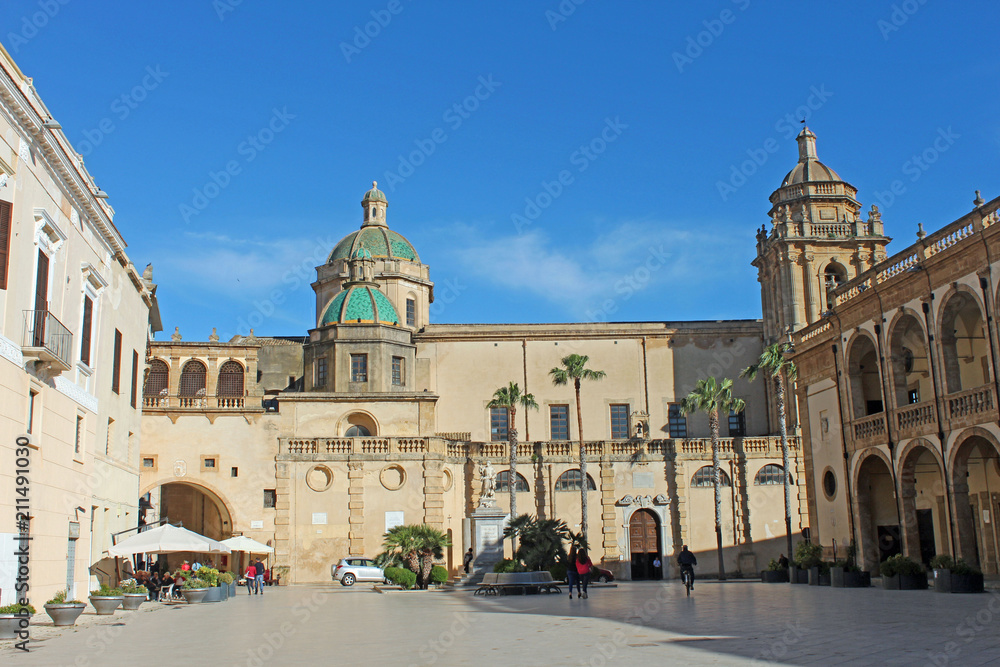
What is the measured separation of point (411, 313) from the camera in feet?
194

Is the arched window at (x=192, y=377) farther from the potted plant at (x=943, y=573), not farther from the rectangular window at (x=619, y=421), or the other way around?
the potted plant at (x=943, y=573)

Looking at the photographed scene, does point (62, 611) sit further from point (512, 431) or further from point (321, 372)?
point (321, 372)

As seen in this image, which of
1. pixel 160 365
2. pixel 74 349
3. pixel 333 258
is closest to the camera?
pixel 74 349

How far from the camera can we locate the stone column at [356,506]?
43.7 metres

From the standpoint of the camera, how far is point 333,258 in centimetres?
6044

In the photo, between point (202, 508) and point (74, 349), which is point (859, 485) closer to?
point (74, 349)

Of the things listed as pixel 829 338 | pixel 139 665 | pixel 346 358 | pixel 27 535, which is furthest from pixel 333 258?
pixel 139 665

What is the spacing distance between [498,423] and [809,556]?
23.9m

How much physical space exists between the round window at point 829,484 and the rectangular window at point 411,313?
29.3 metres

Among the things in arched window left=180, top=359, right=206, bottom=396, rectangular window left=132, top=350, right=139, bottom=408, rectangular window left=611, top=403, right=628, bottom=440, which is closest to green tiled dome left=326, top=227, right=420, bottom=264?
arched window left=180, top=359, right=206, bottom=396

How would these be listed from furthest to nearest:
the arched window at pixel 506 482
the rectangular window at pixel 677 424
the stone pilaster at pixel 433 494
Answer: the rectangular window at pixel 677 424 → the arched window at pixel 506 482 → the stone pilaster at pixel 433 494

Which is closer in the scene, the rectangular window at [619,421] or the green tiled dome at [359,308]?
the green tiled dome at [359,308]

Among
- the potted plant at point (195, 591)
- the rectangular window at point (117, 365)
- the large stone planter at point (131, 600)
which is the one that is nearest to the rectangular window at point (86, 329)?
the rectangular window at point (117, 365)

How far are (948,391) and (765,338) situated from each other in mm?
27939
